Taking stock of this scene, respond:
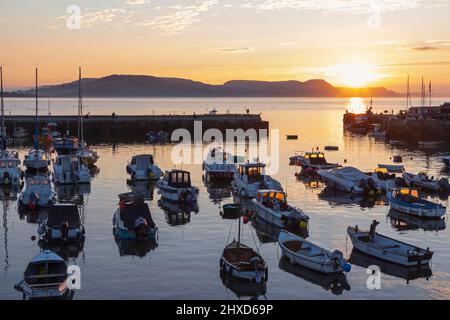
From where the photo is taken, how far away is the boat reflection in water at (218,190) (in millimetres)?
54656

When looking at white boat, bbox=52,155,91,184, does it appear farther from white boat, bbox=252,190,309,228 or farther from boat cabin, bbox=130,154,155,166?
white boat, bbox=252,190,309,228

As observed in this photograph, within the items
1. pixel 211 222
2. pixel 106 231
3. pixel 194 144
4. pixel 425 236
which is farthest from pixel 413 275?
pixel 194 144

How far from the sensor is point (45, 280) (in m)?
27.6

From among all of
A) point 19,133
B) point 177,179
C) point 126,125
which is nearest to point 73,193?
point 177,179

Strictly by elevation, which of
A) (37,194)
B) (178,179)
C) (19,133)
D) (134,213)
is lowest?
(134,213)

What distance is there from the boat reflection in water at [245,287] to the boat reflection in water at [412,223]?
17534 mm

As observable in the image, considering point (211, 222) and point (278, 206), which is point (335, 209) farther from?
point (211, 222)

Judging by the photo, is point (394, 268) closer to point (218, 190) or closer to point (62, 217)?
point (62, 217)

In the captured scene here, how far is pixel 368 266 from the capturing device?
3359cm

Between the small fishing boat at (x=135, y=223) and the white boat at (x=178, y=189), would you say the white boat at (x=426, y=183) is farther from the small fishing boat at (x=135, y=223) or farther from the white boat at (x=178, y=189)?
the small fishing boat at (x=135, y=223)

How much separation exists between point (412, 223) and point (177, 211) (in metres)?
18.3

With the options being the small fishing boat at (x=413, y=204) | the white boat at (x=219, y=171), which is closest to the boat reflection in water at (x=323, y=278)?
the small fishing boat at (x=413, y=204)

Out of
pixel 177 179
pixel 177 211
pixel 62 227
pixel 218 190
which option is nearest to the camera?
pixel 62 227

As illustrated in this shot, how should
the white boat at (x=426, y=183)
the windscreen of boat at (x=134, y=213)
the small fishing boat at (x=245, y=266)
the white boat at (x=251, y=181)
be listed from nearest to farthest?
the small fishing boat at (x=245, y=266), the windscreen of boat at (x=134, y=213), the white boat at (x=251, y=181), the white boat at (x=426, y=183)
